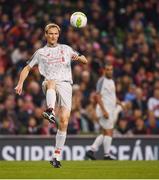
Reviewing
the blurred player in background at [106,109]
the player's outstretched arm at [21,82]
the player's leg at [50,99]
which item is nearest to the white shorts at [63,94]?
the player's leg at [50,99]

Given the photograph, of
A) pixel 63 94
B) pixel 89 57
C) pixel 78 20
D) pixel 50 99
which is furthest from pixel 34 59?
pixel 89 57

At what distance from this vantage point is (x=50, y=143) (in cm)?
2231

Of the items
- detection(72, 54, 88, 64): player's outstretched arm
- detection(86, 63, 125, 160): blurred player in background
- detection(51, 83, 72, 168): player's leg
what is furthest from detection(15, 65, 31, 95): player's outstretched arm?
detection(86, 63, 125, 160): blurred player in background

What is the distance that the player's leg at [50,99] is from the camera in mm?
15821

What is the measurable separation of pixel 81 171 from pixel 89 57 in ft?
36.9

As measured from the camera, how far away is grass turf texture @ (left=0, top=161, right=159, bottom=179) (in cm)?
1466

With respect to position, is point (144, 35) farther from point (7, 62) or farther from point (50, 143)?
point (50, 143)

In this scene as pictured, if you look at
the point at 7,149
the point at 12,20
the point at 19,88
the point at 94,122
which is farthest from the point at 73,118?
the point at 19,88

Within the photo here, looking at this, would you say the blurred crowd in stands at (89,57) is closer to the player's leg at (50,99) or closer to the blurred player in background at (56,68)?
the blurred player in background at (56,68)

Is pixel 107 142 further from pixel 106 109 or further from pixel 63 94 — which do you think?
pixel 63 94

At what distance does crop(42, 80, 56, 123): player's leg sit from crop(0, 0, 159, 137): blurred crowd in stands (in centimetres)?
658

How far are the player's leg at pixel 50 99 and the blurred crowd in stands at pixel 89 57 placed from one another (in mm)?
6585

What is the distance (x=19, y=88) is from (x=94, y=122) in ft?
26.2

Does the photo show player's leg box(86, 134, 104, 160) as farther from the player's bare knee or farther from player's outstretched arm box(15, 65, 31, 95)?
player's outstretched arm box(15, 65, 31, 95)
